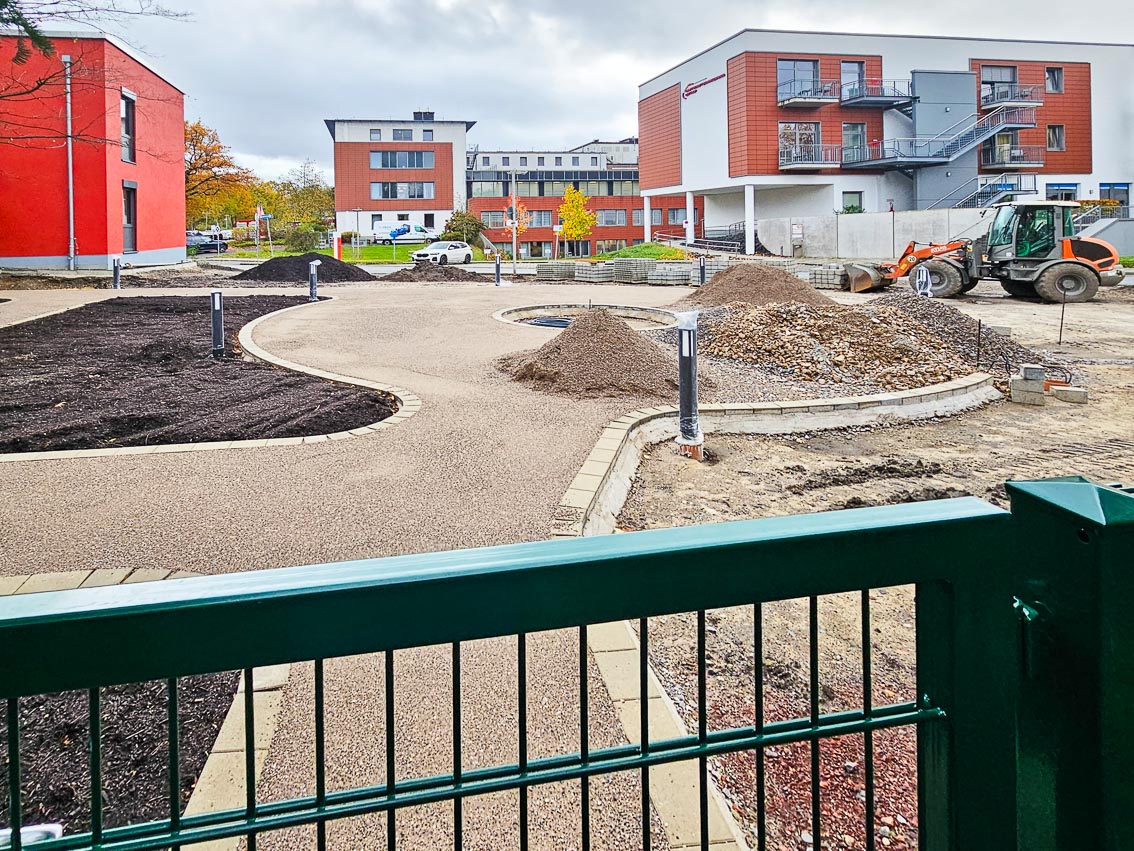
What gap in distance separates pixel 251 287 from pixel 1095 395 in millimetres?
23812

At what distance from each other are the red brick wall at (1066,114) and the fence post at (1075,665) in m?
56.2

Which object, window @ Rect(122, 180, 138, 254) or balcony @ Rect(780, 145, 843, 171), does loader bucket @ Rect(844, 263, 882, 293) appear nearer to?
balcony @ Rect(780, 145, 843, 171)

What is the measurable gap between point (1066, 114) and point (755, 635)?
59018 millimetres

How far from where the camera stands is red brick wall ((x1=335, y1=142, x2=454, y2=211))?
2864 inches

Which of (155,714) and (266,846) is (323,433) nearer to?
(155,714)

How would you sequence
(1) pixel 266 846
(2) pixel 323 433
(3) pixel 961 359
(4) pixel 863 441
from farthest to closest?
1. (3) pixel 961 359
2. (4) pixel 863 441
3. (2) pixel 323 433
4. (1) pixel 266 846

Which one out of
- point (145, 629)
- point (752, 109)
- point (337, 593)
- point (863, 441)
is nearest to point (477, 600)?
point (337, 593)

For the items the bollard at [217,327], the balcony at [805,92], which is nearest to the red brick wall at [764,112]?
the balcony at [805,92]

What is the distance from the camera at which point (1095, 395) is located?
12508 millimetres

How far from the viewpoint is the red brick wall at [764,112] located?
4562 centimetres

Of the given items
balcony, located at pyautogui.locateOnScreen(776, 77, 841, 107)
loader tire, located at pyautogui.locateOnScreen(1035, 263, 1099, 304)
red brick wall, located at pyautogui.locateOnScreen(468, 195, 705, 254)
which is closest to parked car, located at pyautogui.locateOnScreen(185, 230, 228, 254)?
red brick wall, located at pyautogui.locateOnScreen(468, 195, 705, 254)

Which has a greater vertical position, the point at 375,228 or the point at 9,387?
the point at 375,228

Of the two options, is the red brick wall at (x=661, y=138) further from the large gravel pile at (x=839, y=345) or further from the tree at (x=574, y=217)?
the large gravel pile at (x=839, y=345)

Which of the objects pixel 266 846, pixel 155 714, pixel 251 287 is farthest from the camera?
pixel 251 287
